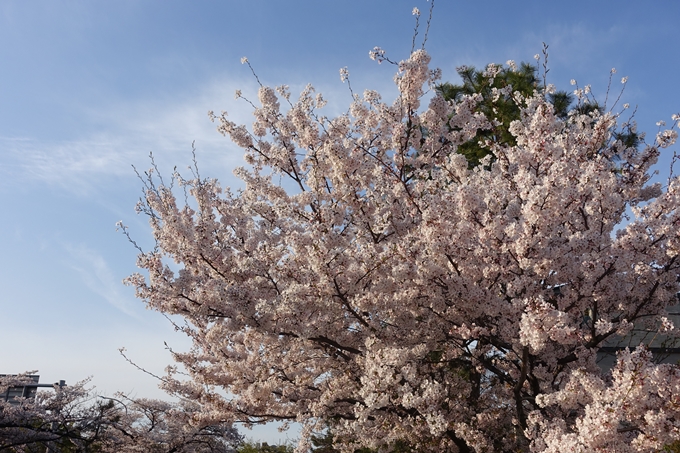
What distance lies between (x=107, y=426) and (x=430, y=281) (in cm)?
689

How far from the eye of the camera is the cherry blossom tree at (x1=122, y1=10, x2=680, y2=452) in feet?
23.4

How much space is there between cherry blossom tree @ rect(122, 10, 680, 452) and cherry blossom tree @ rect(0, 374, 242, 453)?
103 cm

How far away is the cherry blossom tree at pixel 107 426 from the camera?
9820 millimetres

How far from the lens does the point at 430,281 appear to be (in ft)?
26.5

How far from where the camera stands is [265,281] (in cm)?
830

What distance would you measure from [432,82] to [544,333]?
5.08 m

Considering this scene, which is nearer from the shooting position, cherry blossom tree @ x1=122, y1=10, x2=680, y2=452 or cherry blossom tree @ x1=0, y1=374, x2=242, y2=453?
cherry blossom tree @ x1=122, y1=10, x2=680, y2=452

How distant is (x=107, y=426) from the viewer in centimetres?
1071

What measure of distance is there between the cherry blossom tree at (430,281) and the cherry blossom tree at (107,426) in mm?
1032

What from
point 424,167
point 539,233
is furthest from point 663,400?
point 424,167

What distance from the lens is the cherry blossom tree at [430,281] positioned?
712 cm

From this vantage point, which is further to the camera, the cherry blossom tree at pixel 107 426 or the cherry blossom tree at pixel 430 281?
the cherry blossom tree at pixel 107 426

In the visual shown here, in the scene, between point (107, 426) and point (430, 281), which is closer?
point (430, 281)

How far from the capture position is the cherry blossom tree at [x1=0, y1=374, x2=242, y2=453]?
982cm
